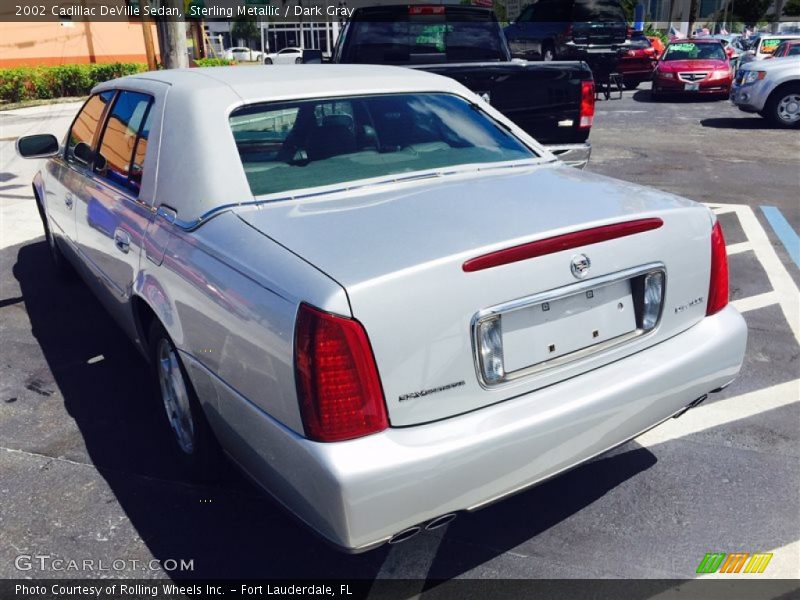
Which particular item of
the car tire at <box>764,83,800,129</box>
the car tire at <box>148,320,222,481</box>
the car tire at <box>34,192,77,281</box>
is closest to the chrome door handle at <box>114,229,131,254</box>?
the car tire at <box>148,320,222,481</box>

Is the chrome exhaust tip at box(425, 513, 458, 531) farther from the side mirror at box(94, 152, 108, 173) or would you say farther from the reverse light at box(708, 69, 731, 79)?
the reverse light at box(708, 69, 731, 79)

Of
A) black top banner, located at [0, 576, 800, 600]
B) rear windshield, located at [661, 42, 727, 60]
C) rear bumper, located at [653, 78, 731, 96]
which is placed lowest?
rear bumper, located at [653, 78, 731, 96]

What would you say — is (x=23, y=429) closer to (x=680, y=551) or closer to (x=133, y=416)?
(x=133, y=416)

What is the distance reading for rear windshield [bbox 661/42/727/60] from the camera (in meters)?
19.2

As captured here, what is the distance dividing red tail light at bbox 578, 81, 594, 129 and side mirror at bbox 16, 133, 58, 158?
177 inches

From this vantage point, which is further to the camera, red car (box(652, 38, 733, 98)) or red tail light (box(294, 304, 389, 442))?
red car (box(652, 38, 733, 98))

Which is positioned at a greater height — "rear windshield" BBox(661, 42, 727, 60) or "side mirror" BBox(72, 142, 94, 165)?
"side mirror" BBox(72, 142, 94, 165)

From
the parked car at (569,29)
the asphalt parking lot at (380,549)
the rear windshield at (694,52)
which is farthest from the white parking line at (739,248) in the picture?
the rear windshield at (694,52)

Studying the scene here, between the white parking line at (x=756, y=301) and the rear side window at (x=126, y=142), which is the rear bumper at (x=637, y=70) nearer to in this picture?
the white parking line at (x=756, y=301)

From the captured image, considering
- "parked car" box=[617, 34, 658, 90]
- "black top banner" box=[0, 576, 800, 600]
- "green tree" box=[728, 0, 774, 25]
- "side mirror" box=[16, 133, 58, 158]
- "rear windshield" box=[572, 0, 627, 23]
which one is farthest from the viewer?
"green tree" box=[728, 0, 774, 25]

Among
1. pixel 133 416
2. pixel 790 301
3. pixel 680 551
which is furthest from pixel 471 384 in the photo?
pixel 790 301

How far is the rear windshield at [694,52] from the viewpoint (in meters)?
19.2

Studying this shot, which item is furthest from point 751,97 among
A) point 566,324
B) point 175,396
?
point 175,396

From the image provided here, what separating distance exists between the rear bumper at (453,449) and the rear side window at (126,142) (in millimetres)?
1462
